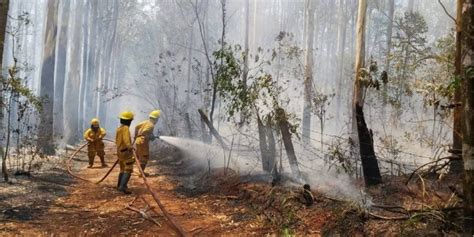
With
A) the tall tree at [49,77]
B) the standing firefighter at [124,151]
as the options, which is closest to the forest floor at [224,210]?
the standing firefighter at [124,151]

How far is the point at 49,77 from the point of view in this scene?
1558 cm

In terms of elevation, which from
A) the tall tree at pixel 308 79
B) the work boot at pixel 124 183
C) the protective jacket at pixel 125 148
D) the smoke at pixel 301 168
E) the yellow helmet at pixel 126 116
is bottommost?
the work boot at pixel 124 183

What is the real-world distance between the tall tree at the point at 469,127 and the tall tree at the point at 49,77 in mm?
12812

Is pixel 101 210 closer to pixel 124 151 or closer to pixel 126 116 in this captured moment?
pixel 124 151

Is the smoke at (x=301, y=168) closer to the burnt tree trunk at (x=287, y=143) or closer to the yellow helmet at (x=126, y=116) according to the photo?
the burnt tree trunk at (x=287, y=143)

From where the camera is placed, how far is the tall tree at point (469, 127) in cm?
384

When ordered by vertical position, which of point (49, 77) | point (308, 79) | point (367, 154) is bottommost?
point (367, 154)

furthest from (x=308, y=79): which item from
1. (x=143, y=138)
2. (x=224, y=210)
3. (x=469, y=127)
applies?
(x=469, y=127)

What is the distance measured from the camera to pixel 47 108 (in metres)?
14.9

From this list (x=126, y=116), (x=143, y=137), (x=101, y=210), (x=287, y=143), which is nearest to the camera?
(x=101, y=210)

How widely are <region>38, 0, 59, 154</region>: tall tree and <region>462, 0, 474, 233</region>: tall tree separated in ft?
42.0

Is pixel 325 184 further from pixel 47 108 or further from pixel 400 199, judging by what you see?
pixel 47 108

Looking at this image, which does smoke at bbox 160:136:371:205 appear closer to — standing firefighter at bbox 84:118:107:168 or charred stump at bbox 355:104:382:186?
charred stump at bbox 355:104:382:186

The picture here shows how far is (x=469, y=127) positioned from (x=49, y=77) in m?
15.1
